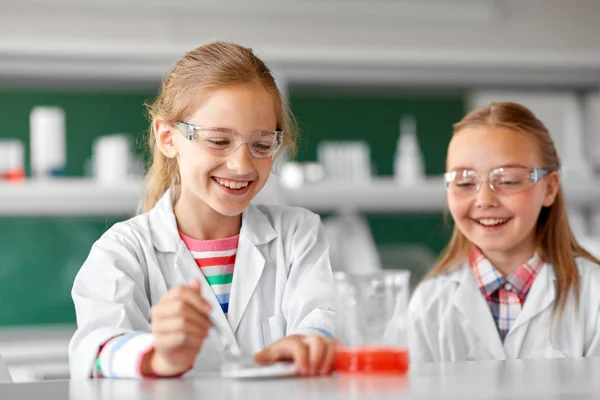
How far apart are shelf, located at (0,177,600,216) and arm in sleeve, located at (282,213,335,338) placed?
1433 mm

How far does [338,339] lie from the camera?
1.12 metres

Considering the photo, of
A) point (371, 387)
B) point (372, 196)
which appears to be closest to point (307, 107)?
point (372, 196)

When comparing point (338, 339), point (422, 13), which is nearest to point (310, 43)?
point (422, 13)

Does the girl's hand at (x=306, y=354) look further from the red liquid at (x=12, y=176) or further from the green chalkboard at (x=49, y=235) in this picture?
the green chalkboard at (x=49, y=235)

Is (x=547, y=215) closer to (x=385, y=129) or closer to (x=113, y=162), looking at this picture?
(x=113, y=162)

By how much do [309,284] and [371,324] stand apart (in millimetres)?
450

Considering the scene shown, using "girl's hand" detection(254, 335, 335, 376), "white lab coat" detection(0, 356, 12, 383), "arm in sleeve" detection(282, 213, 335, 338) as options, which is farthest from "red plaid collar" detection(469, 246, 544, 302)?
"white lab coat" detection(0, 356, 12, 383)

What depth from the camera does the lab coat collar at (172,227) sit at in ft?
5.22

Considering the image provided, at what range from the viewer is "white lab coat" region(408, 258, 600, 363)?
6.14ft

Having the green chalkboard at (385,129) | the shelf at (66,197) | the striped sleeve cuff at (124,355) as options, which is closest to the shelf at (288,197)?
the shelf at (66,197)

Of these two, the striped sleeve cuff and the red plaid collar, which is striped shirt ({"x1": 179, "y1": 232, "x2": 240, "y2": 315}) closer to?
the striped sleeve cuff

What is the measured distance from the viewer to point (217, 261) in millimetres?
1638

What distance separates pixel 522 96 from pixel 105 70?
2.35 m

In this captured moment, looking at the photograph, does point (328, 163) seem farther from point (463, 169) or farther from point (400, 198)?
point (463, 169)
